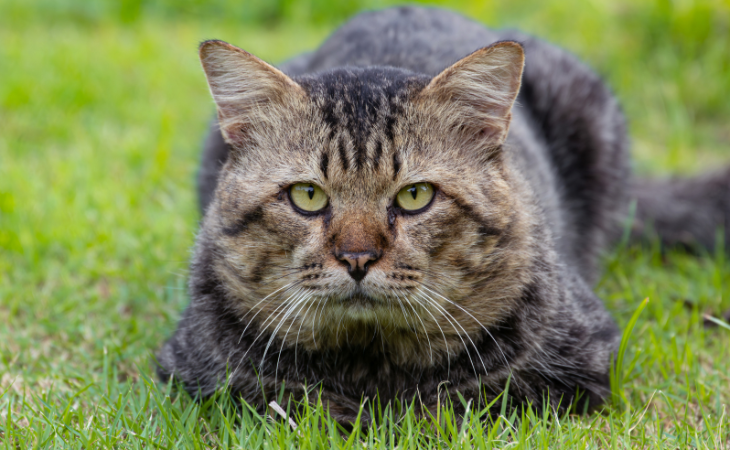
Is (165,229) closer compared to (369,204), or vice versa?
(369,204)

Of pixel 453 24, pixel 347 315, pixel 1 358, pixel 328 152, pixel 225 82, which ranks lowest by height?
pixel 1 358

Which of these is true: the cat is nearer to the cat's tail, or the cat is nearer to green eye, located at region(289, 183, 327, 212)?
green eye, located at region(289, 183, 327, 212)

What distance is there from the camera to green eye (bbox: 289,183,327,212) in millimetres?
2221

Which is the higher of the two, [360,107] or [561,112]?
[360,107]

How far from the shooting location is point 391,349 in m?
2.39

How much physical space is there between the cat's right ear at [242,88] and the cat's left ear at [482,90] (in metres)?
0.48

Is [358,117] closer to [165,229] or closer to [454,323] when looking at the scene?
[454,323]

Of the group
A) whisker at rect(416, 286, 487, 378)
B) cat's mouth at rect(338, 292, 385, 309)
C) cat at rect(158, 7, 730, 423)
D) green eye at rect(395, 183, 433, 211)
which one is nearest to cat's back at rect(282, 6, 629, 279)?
cat at rect(158, 7, 730, 423)

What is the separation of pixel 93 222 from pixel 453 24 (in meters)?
2.26

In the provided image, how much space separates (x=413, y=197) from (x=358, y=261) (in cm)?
31

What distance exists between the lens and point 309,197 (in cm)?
223

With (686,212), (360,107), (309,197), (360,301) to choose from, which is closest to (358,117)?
(360,107)

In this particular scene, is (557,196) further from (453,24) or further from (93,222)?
(93,222)

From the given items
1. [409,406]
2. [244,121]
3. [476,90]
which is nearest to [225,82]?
[244,121]
